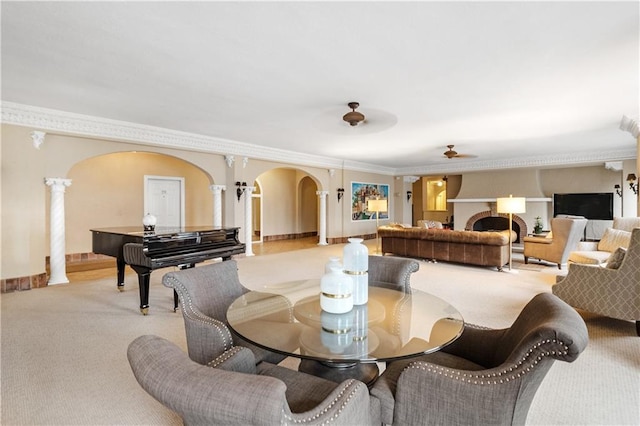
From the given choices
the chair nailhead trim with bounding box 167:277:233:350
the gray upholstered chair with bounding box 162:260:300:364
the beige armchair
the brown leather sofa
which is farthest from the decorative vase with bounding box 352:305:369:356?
the brown leather sofa

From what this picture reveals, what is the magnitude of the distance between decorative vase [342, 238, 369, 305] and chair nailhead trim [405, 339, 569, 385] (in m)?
0.69

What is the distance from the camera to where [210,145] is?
6.57 meters

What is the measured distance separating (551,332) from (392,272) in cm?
155

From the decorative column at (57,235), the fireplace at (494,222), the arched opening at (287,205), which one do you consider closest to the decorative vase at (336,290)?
the decorative column at (57,235)

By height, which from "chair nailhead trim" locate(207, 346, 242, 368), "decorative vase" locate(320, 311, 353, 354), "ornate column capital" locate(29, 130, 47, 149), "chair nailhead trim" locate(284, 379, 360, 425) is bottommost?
"chair nailhead trim" locate(207, 346, 242, 368)

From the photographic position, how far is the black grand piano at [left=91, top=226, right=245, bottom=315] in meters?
3.56

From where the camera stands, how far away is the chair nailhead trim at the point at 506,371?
1089 millimetres

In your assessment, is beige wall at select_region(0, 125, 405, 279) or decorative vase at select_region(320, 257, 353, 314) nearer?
decorative vase at select_region(320, 257, 353, 314)

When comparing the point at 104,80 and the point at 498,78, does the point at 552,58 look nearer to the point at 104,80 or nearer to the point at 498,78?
the point at 498,78

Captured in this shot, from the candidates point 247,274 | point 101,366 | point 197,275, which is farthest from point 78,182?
point 197,275

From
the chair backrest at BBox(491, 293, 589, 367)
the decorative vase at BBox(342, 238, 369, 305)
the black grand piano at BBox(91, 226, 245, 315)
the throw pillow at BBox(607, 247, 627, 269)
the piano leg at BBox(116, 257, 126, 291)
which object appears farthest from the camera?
the piano leg at BBox(116, 257, 126, 291)

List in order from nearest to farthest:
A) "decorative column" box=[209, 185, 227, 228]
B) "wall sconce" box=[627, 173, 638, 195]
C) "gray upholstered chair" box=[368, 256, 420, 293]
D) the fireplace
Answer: "gray upholstered chair" box=[368, 256, 420, 293]
"decorative column" box=[209, 185, 227, 228]
"wall sconce" box=[627, 173, 638, 195]
the fireplace

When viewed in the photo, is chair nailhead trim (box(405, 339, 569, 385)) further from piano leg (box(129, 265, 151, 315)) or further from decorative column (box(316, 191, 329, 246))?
decorative column (box(316, 191, 329, 246))

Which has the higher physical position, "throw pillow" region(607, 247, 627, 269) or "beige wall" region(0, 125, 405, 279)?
"beige wall" region(0, 125, 405, 279)
